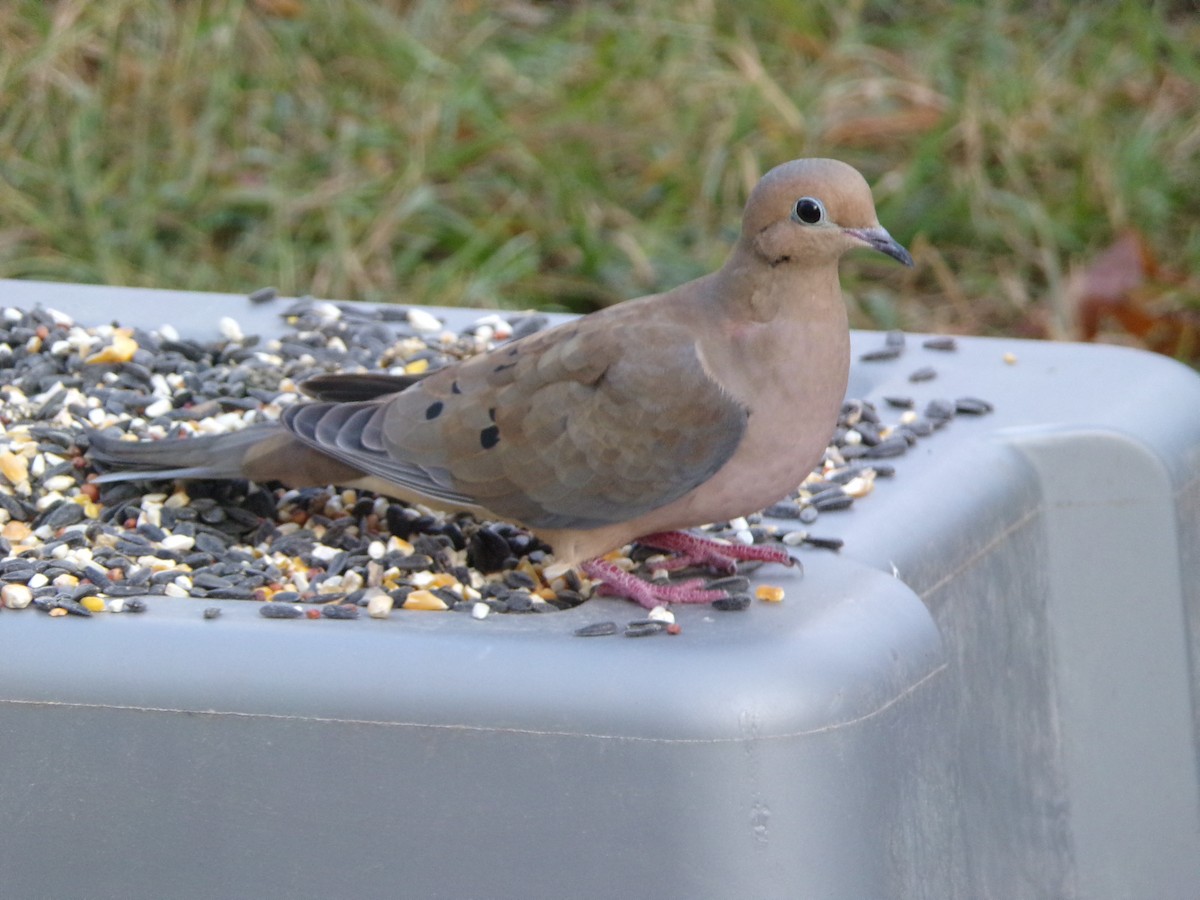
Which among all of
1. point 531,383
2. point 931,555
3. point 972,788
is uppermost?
point 531,383

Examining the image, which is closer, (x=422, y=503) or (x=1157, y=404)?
(x=422, y=503)

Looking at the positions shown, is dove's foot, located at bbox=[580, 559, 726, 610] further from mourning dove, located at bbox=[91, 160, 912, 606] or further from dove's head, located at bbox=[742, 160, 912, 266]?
dove's head, located at bbox=[742, 160, 912, 266]

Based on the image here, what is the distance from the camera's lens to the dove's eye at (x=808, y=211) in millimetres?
2104

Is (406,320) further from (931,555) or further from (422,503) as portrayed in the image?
(931,555)

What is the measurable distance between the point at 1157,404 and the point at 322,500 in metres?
1.28

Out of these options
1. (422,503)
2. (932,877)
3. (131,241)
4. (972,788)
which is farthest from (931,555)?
(131,241)

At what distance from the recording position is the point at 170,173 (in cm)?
495

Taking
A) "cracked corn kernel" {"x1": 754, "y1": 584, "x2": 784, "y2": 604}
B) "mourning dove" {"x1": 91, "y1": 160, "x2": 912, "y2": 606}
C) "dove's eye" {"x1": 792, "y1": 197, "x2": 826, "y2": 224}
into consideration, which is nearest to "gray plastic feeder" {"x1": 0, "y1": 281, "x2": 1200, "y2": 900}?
"cracked corn kernel" {"x1": 754, "y1": 584, "x2": 784, "y2": 604}

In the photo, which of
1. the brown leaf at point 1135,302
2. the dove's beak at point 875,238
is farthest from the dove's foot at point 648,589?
the brown leaf at point 1135,302

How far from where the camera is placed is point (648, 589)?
214 cm

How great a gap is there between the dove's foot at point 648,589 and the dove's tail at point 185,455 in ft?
1.70

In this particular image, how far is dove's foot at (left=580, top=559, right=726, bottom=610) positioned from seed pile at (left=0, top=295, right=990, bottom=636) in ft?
0.11

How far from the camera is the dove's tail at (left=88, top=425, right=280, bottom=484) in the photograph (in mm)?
2428

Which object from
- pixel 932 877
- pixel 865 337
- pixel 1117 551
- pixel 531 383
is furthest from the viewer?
pixel 865 337
